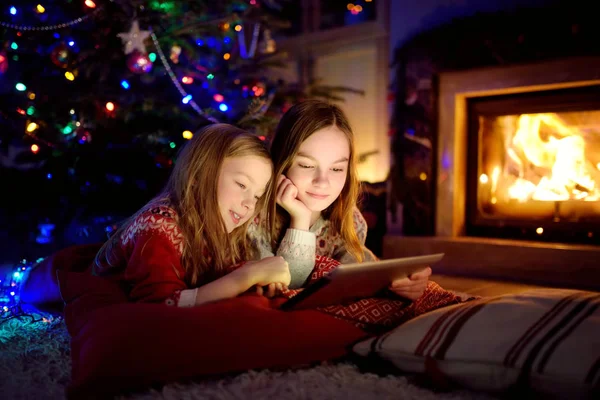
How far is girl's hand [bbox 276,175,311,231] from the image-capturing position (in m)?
1.38

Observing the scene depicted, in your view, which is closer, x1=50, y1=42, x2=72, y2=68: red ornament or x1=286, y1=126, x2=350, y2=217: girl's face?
x1=286, y1=126, x2=350, y2=217: girl's face

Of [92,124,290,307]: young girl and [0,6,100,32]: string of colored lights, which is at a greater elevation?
[0,6,100,32]: string of colored lights

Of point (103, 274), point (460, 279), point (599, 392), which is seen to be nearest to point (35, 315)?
point (103, 274)

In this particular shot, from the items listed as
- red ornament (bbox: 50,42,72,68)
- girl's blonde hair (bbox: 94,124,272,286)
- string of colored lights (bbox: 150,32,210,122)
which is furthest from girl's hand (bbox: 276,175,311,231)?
red ornament (bbox: 50,42,72,68)

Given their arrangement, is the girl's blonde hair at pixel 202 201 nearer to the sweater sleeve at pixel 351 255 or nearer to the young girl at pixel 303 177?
the young girl at pixel 303 177

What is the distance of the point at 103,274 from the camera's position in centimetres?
129

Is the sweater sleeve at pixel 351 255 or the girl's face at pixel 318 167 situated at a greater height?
the girl's face at pixel 318 167

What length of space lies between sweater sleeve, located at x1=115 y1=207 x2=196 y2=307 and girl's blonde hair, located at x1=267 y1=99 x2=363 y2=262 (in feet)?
1.22

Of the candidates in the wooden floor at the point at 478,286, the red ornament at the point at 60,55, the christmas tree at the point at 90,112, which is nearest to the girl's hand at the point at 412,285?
the wooden floor at the point at 478,286

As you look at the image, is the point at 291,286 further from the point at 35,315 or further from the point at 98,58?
the point at 98,58

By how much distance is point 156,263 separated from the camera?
1.07 meters

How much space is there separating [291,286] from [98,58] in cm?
145

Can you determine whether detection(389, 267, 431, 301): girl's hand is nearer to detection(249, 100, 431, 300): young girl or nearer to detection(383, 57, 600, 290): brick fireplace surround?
detection(249, 100, 431, 300): young girl

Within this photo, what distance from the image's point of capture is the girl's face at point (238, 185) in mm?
1242
